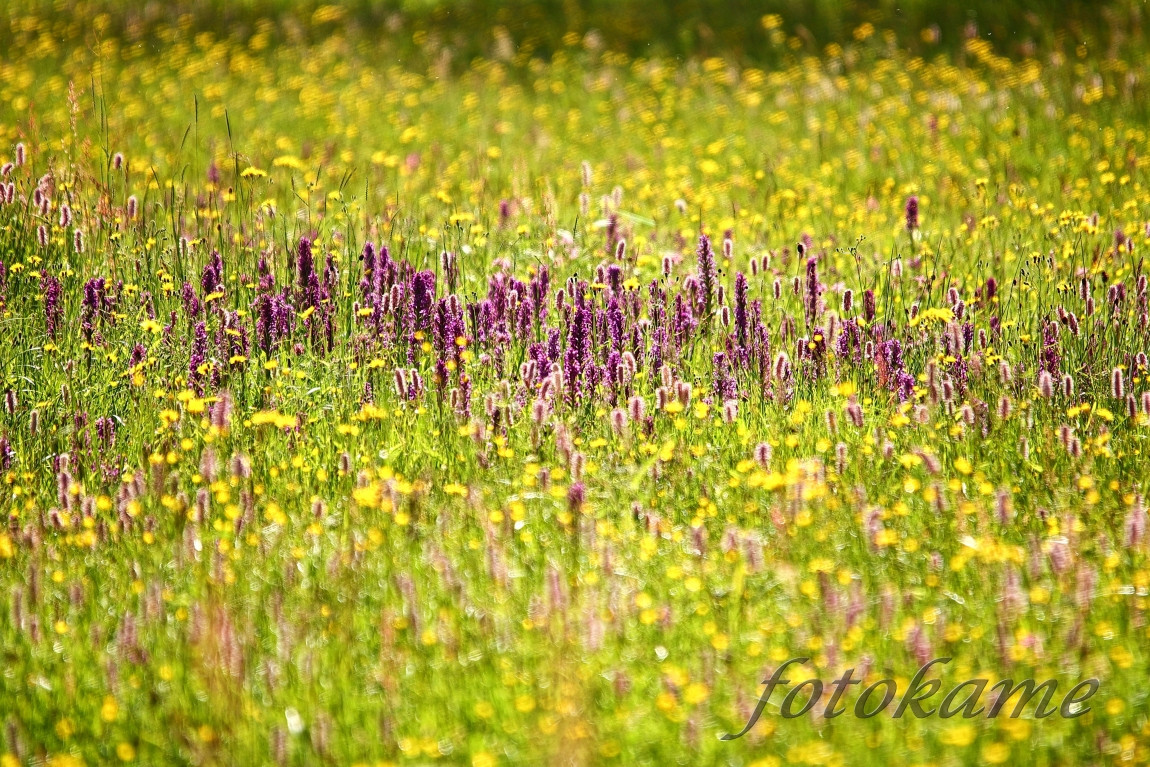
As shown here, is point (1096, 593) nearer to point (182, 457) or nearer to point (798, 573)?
point (798, 573)

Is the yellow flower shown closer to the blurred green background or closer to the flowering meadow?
the flowering meadow

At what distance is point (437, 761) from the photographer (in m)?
2.65

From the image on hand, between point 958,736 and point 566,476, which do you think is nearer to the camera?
point 958,736

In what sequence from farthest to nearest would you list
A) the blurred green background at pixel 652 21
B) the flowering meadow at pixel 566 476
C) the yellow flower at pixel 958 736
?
the blurred green background at pixel 652 21
the flowering meadow at pixel 566 476
the yellow flower at pixel 958 736

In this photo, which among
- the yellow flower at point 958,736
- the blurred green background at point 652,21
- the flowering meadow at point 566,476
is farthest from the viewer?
the blurred green background at point 652,21

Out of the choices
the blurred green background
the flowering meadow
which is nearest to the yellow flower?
the flowering meadow

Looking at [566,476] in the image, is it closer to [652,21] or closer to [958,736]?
[958,736]

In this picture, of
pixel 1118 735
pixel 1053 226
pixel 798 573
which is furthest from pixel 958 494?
pixel 1053 226

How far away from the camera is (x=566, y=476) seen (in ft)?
13.0

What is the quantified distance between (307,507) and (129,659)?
0.94 meters

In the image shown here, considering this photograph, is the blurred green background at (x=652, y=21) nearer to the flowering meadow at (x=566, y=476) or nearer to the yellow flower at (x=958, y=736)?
the flowering meadow at (x=566, y=476)

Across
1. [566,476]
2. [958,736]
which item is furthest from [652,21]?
[958,736]

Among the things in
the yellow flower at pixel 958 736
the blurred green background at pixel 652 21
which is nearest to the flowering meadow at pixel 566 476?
the yellow flower at pixel 958 736

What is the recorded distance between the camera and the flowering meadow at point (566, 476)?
9.14ft
